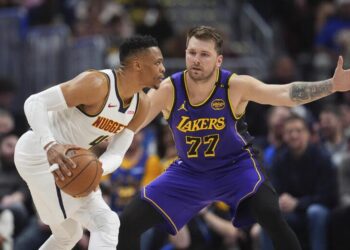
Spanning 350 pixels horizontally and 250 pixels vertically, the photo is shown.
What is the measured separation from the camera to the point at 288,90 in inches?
282

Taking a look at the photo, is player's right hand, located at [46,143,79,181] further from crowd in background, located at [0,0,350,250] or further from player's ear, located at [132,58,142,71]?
crowd in background, located at [0,0,350,250]

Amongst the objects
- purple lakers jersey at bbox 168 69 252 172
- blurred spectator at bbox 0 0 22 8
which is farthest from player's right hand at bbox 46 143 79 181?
blurred spectator at bbox 0 0 22 8

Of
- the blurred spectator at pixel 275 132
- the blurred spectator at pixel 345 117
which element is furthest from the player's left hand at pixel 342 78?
the blurred spectator at pixel 345 117

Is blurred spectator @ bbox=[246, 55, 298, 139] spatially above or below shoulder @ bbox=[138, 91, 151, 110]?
below

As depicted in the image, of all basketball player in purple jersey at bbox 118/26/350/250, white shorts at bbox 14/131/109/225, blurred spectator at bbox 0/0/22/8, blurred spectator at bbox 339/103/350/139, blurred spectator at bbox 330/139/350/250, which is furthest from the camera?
blurred spectator at bbox 0/0/22/8

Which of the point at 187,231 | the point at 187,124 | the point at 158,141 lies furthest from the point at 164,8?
the point at 187,124

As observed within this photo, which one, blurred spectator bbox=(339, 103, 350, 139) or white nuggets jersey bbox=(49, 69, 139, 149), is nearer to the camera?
white nuggets jersey bbox=(49, 69, 139, 149)

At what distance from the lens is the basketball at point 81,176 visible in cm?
645

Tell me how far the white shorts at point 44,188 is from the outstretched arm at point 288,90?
1.57 metres

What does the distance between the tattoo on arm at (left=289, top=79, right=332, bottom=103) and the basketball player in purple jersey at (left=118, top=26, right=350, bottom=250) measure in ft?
0.09

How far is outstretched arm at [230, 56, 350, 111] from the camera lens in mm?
6895

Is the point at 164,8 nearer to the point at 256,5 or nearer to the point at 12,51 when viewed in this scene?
the point at 256,5

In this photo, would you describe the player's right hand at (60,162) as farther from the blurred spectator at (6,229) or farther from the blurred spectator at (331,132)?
the blurred spectator at (331,132)

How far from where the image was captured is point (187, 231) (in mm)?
9305
